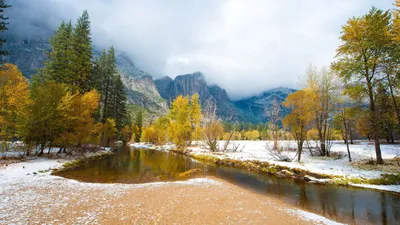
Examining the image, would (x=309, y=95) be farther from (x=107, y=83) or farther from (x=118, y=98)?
(x=118, y=98)

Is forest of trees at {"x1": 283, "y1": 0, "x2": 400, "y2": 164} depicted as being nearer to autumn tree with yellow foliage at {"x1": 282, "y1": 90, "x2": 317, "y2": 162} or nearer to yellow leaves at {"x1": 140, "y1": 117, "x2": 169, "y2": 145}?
autumn tree with yellow foliage at {"x1": 282, "y1": 90, "x2": 317, "y2": 162}

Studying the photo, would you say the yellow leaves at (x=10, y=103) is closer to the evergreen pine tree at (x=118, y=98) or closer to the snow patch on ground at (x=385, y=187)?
the evergreen pine tree at (x=118, y=98)

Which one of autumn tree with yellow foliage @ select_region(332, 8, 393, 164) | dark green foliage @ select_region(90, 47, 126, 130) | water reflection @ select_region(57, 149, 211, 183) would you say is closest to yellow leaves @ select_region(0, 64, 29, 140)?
water reflection @ select_region(57, 149, 211, 183)

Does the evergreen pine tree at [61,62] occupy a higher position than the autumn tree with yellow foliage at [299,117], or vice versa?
the evergreen pine tree at [61,62]

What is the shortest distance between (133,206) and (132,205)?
15 cm

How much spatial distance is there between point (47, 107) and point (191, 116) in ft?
87.7

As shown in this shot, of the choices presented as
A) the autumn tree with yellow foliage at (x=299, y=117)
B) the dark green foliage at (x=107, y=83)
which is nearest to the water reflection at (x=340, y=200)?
the autumn tree with yellow foliage at (x=299, y=117)

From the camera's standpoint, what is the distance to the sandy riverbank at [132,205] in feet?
20.7

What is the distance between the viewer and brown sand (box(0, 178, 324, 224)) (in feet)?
20.6

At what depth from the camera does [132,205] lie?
305 inches

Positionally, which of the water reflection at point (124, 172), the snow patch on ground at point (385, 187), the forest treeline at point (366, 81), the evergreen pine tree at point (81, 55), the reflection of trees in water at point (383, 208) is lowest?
the water reflection at point (124, 172)

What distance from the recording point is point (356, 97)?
55.4ft

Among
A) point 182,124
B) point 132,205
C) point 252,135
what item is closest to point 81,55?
point 182,124

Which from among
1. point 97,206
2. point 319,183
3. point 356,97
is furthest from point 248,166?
point 97,206
